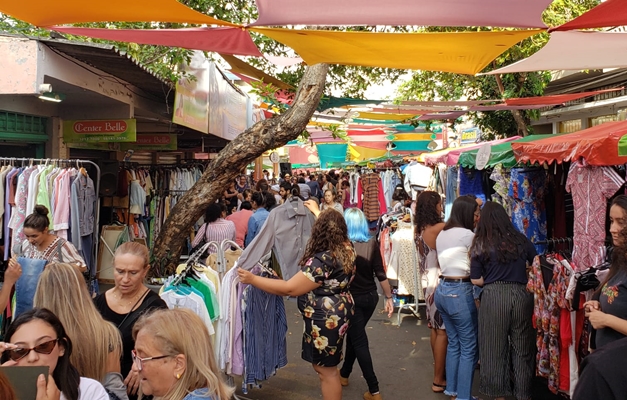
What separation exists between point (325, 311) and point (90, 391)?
2420mm

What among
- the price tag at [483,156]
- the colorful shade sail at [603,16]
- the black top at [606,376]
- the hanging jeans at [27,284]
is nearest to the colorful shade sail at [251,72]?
the price tag at [483,156]

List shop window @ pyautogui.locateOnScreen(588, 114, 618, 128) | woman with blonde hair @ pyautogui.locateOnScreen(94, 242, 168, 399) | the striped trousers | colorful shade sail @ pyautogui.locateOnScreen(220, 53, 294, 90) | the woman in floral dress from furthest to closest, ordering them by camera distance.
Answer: shop window @ pyautogui.locateOnScreen(588, 114, 618, 128) → colorful shade sail @ pyautogui.locateOnScreen(220, 53, 294, 90) → the striped trousers → the woman in floral dress → woman with blonde hair @ pyautogui.locateOnScreen(94, 242, 168, 399)

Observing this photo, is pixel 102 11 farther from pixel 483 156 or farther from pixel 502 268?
pixel 483 156

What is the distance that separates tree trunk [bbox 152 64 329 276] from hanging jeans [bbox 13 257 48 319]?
305 cm

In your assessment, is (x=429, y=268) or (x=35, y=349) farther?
(x=429, y=268)

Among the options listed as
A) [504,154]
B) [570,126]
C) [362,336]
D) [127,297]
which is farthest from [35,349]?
[570,126]

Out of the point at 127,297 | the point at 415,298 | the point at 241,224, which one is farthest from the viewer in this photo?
the point at 241,224

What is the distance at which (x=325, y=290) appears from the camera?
479cm

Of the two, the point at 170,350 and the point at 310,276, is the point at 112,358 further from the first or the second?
the point at 310,276

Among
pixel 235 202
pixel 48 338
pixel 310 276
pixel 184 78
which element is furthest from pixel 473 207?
pixel 235 202

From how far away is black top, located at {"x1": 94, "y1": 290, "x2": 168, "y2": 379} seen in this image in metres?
3.59

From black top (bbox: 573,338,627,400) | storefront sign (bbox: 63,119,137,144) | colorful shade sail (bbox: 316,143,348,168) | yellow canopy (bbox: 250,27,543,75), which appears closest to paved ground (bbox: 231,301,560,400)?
yellow canopy (bbox: 250,27,543,75)

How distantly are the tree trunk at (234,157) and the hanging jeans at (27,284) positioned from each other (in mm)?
3051

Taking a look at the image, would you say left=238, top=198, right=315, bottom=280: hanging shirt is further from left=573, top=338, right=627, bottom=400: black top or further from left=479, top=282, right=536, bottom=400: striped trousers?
left=573, top=338, right=627, bottom=400: black top
